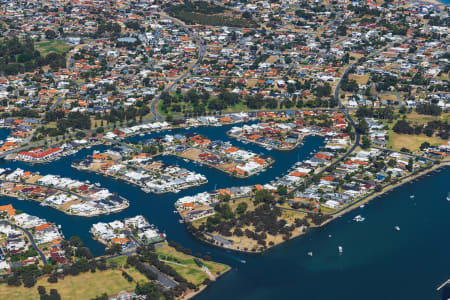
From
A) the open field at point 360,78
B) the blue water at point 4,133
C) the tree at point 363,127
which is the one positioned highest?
the open field at point 360,78

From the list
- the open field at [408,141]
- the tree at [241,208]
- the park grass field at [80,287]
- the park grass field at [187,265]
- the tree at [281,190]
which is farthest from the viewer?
the open field at [408,141]

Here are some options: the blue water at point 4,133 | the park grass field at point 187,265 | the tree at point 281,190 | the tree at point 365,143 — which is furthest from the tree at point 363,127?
the blue water at point 4,133

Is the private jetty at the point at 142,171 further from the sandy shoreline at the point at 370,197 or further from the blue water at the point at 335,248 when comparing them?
the sandy shoreline at the point at 370,197

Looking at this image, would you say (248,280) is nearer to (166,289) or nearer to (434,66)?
(166,289)

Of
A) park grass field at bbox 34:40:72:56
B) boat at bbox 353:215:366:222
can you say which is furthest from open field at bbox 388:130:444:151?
park grass field at bbox 34:40:72:56

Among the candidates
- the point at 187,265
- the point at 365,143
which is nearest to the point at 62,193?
the point at 187,265

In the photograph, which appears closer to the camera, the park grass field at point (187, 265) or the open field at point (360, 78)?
the park grass field at point (187, 265)

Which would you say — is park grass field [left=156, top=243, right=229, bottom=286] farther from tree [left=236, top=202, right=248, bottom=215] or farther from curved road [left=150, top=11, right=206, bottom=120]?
curved road [left=150, top=11, right=206, bottom=120]
